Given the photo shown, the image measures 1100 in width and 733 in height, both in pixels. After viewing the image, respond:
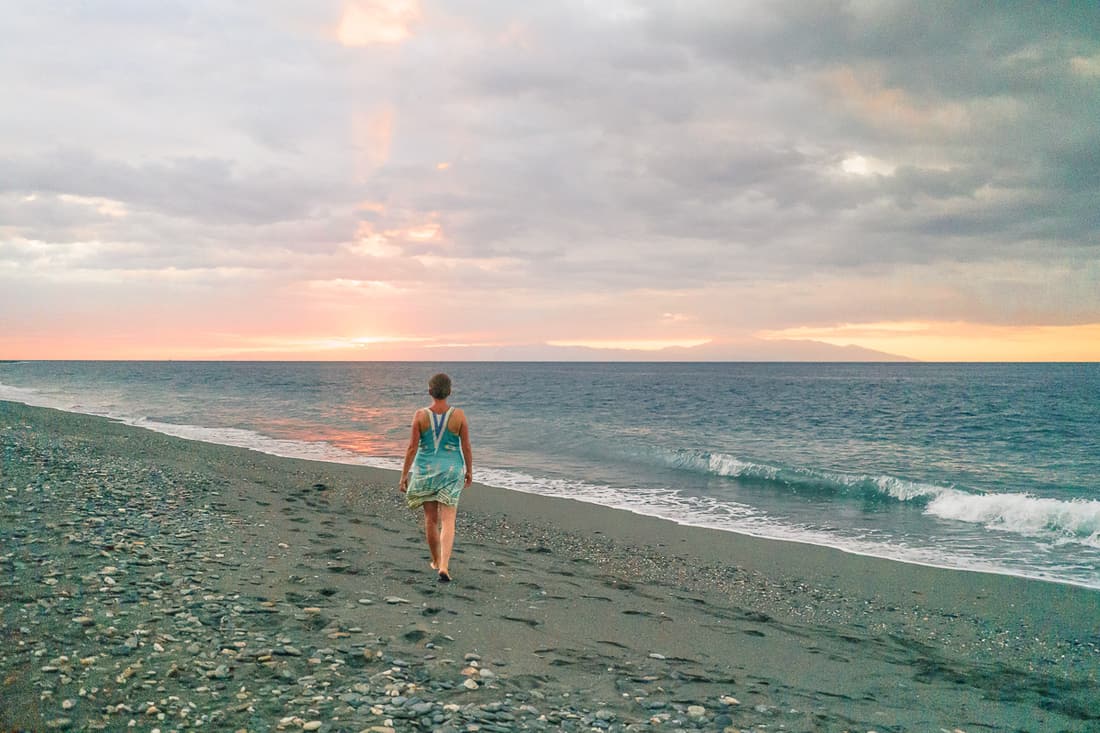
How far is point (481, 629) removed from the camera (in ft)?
21.9

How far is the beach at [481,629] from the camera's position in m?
4.80

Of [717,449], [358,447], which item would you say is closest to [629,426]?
[717,449]

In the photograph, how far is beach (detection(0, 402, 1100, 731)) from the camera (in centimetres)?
480

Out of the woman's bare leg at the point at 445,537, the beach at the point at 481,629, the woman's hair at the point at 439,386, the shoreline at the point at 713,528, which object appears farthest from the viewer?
the shoreline at the point at 713,528

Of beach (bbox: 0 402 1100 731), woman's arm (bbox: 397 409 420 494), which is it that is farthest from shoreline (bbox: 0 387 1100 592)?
woman's arm (bbox: 397 409 420 494)

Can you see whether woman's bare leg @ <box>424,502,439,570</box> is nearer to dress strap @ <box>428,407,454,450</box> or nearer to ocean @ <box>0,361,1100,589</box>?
dress strap @ <box>428,407,454,450</box>

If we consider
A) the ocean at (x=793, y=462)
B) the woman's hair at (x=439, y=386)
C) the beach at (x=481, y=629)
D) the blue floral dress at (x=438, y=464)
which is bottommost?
the ocean at (x=793, y=462)

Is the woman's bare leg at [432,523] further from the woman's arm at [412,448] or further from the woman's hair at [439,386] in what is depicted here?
the woman's hair at [439,386]

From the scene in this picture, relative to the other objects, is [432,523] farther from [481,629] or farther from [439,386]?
[481,629]

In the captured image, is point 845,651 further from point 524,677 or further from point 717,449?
point 717,449

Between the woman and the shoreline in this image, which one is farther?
the shoreline

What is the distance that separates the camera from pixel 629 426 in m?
38.6

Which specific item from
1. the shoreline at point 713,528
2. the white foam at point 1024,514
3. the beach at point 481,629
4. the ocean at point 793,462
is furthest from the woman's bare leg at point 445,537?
the white foam at point 1024,514

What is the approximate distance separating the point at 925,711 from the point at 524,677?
145 inches
